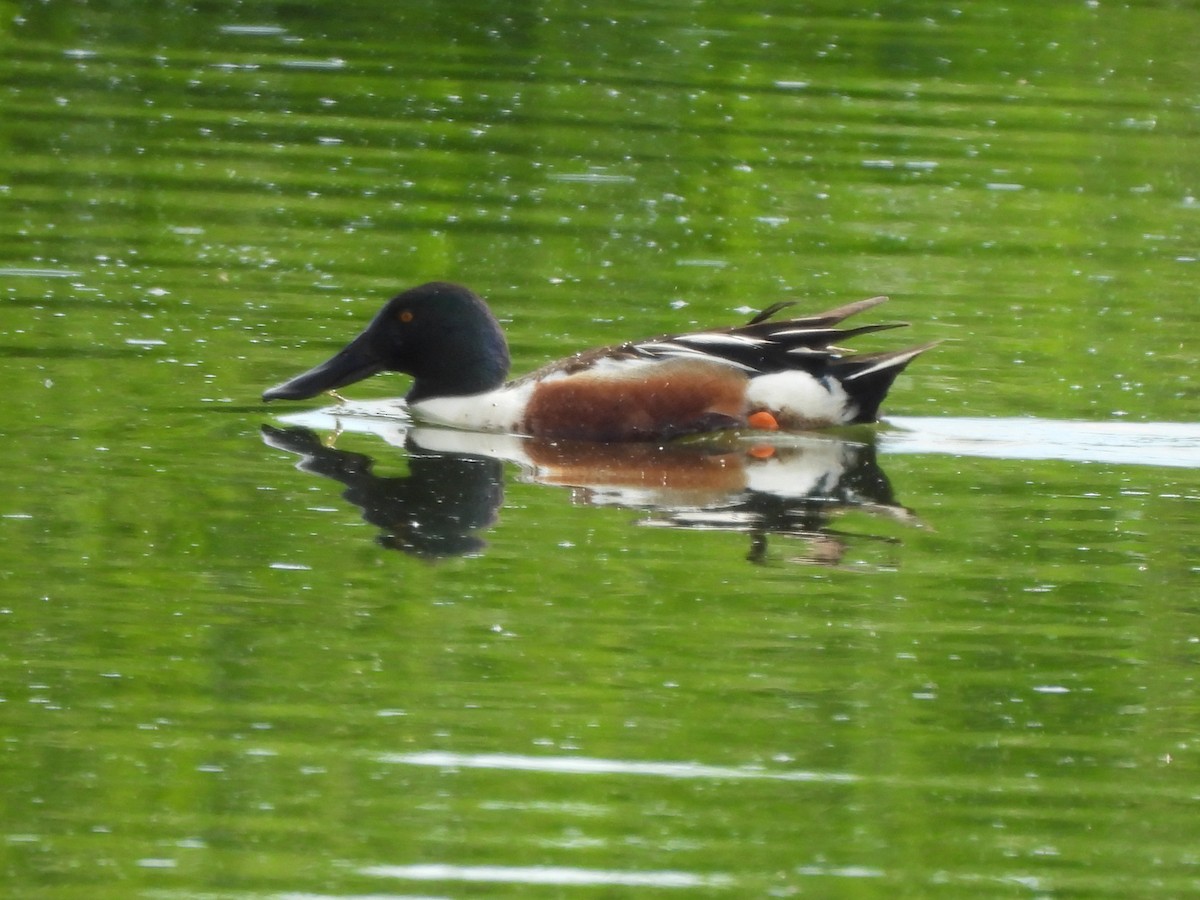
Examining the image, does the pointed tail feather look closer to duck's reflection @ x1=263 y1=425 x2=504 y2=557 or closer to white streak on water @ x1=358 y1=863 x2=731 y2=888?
duck's reflection @ x1=263 y1=425 x2=504 y2=557

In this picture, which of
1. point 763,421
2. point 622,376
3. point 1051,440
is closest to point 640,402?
point 622,376

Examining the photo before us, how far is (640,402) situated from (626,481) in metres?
0.74

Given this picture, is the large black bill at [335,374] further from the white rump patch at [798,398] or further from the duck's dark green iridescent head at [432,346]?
the white rump patch at [798,398]

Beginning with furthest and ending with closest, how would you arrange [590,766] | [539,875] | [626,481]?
[626,481] < [590,766] < [539,875]

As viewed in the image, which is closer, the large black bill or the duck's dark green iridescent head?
the large black bill

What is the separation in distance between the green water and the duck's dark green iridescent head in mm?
307

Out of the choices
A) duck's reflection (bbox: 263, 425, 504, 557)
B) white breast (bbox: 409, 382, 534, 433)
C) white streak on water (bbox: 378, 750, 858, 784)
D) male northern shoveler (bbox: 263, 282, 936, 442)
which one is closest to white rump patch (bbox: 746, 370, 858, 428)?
male northern shoveler (bbox: 263, 282, 936, 442)

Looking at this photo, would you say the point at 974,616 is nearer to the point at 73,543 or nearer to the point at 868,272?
the point at 73,543

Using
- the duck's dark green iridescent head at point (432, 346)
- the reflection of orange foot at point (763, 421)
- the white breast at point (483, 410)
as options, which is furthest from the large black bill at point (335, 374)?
the reflection of orange foot at point (763, 421)

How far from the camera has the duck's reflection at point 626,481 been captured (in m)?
8.44

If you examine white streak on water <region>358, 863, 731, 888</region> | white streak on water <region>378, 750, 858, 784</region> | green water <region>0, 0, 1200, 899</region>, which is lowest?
white streak on water <region>358, 863, 731, 888</region>

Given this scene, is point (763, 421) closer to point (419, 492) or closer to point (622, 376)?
point (622, 376)

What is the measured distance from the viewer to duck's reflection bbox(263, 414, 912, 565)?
8438 mm

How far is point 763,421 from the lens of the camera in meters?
10.1
